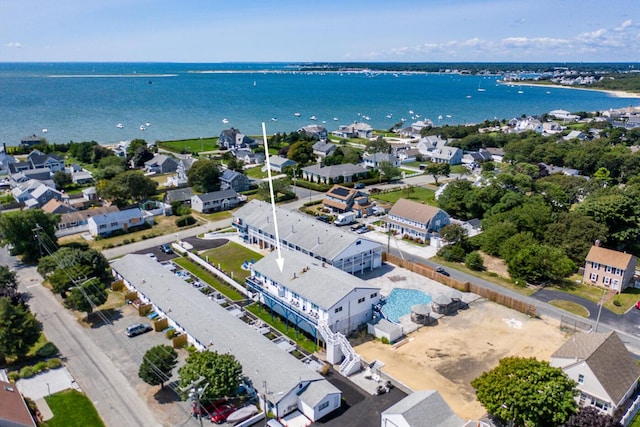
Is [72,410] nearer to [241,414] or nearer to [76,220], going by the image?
[241,414]

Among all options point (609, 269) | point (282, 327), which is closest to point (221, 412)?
point (282, 327)

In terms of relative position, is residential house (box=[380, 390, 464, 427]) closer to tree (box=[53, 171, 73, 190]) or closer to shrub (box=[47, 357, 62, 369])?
shrub (box=[47, 357, 62, 369])

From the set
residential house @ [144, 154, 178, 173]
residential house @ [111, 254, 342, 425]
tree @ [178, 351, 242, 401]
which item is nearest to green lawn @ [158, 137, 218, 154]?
residential house @ [144, 154, 178, 173]

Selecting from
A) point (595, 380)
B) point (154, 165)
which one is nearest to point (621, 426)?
point (595, 380)

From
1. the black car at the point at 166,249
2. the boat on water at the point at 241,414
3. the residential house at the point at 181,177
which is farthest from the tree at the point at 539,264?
the residential house at the point at 181,177

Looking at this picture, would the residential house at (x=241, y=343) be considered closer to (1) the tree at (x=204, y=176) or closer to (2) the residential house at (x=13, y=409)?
(2) the residential house at (x=13, y=409)
